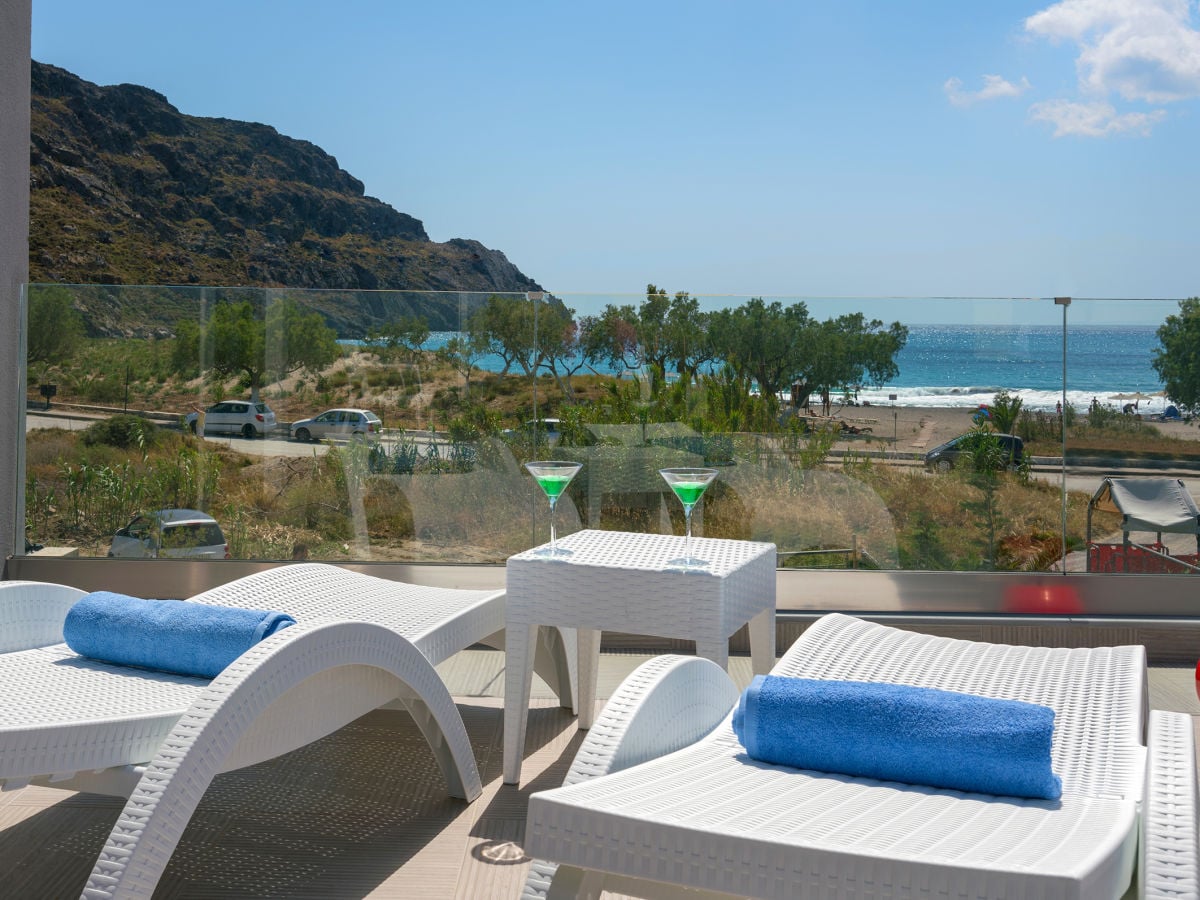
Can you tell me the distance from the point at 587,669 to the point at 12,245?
10.2ft

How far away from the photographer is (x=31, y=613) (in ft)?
8.92

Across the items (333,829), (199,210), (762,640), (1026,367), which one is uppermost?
(199,210)

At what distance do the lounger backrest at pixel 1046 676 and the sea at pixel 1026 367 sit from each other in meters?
1.92

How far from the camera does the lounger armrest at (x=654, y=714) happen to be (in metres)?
1.74

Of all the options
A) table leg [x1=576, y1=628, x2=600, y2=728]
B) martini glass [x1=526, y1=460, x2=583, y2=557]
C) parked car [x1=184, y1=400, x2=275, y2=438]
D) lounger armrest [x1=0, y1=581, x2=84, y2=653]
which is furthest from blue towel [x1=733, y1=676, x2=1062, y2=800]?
parked car [x1=184, y1=400, x2=275, y2=438]

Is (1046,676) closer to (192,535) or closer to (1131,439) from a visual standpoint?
(1131,439)

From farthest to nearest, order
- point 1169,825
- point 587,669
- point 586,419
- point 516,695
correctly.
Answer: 1. point 586,419
2. point 587,669
3. point 516,695
4. point 1169,825

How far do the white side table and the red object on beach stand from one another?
1.78 meters

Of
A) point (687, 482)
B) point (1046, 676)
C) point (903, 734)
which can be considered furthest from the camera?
point (687, 482)

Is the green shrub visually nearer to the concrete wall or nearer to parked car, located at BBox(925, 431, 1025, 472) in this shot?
the concrete wall

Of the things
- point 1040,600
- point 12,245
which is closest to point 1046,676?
point 1040,600

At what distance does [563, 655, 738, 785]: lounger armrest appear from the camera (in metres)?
1.74

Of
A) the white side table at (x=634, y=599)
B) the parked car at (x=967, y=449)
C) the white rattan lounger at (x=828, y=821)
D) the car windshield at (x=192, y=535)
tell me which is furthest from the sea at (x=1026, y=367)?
the car windshield at (x=192, y=535)

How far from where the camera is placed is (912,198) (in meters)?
40.7
